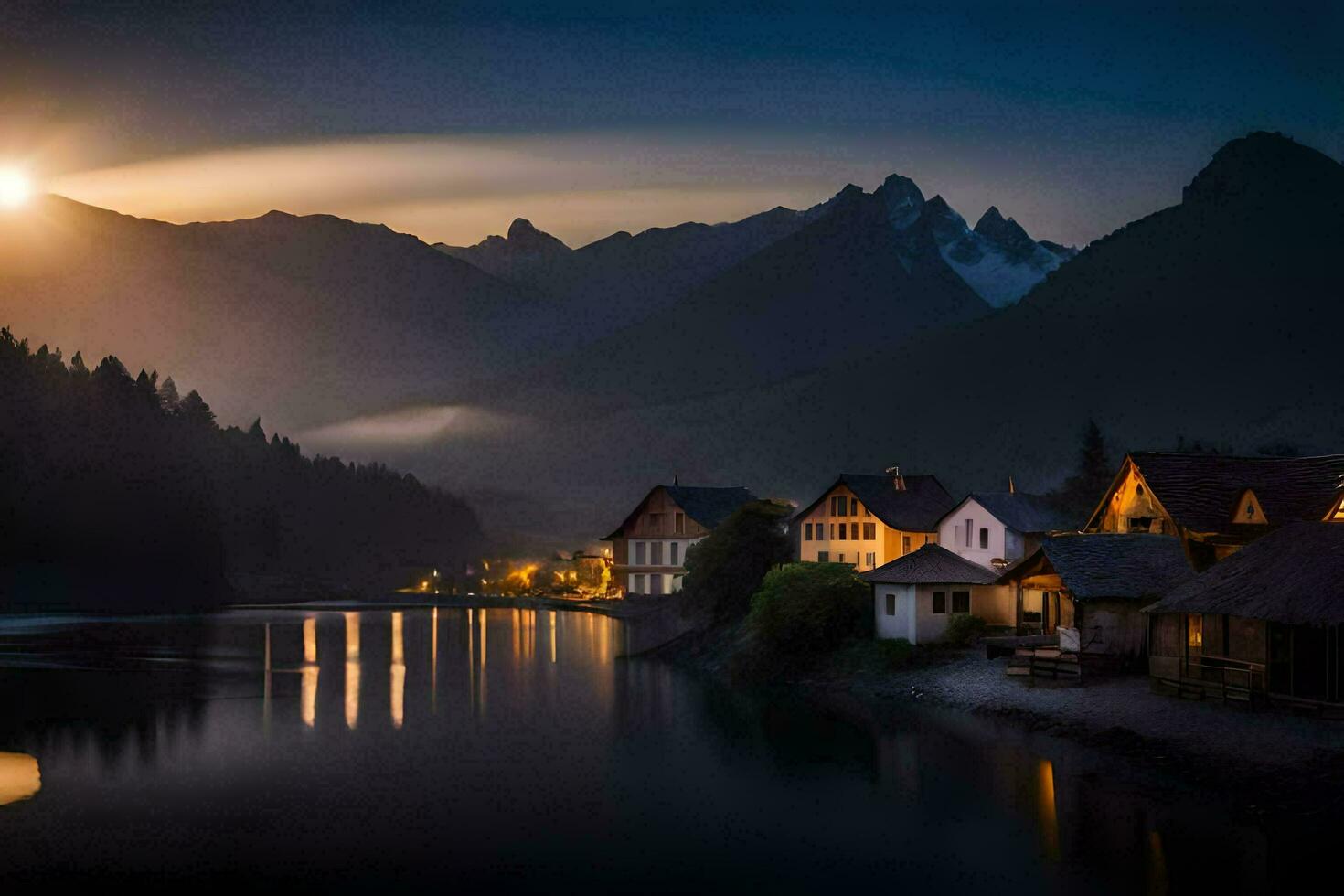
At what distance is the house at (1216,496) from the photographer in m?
58.2

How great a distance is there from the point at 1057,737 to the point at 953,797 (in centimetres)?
893

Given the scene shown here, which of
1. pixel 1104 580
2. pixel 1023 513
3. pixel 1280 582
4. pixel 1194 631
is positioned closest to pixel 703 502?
pixel 1023 513

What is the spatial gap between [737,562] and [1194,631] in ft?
113

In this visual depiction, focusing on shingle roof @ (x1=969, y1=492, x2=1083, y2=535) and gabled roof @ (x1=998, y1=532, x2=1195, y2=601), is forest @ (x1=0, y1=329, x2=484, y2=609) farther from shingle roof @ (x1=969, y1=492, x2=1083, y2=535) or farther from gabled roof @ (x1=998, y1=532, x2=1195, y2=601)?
gabled roof @ (x1=998, y1=532, x2=1195, y2=601)

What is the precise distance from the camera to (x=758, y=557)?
267 ft

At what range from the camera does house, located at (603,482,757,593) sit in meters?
124

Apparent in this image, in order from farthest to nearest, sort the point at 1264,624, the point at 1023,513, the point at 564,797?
the point at 1023,513 < the point at 1264,624 < the point at 564,797

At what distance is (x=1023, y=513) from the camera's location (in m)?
82.4

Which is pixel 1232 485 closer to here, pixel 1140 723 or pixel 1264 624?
pixel 1264 624

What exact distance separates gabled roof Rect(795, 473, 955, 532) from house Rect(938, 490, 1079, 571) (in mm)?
9823

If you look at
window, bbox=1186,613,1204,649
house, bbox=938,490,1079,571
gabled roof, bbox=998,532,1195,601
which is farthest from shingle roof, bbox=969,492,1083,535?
window, bbox=1186,613,1204,649

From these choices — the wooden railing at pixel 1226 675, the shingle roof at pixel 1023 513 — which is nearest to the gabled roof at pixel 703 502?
the shingle roof at pixel 1023 513

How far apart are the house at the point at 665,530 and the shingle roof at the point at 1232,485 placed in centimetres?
6177

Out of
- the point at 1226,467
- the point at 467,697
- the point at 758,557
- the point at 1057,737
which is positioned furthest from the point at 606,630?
the point at 1057,737
